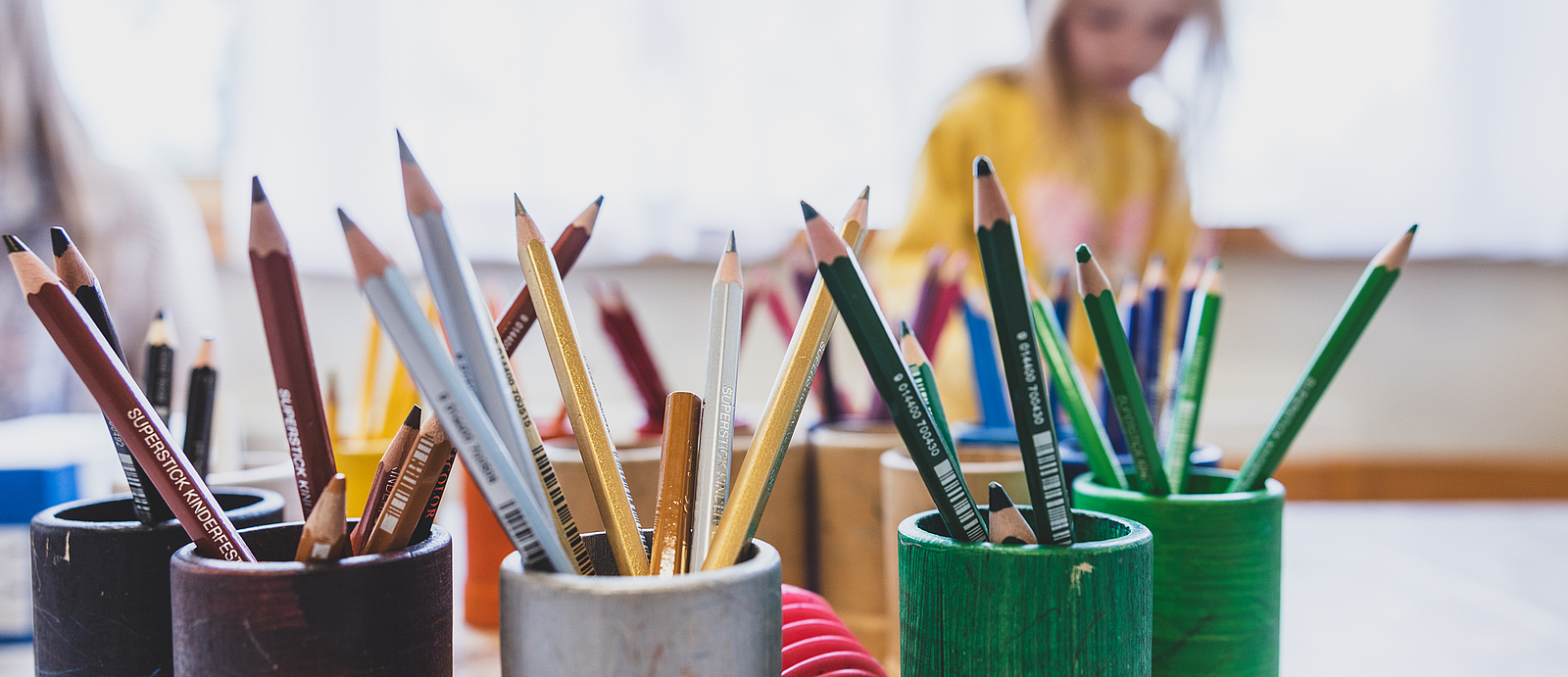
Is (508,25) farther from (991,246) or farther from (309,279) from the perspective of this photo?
(991,246)

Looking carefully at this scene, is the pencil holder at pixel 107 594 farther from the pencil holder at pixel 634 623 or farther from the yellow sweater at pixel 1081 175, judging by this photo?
the yellow sweater at pixel 1081 175

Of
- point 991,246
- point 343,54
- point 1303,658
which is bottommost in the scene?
point 1303,658

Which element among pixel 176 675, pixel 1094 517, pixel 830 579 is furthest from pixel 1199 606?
pixel 176 675

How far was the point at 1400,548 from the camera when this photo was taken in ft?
1.91

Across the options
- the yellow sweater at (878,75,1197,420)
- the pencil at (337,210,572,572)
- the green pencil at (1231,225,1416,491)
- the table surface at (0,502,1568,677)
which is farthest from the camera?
the yellow sweater at (878,75,1197,420)

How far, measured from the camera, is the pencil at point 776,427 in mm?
241

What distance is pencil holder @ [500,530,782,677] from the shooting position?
21 cm

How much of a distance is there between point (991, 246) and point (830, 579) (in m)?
0.25

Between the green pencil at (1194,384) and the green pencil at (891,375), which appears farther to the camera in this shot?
the green pencil at (1194,384)

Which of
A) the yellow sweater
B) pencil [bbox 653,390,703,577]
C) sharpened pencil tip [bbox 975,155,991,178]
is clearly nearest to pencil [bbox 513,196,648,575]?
pencil [bbox 653,390,703,577]

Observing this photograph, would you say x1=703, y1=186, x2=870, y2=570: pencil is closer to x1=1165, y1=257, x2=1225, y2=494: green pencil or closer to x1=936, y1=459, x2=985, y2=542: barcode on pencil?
x1=936, y1=459, x2=985, y2=542: barcode on pencil

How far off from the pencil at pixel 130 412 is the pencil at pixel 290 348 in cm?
2

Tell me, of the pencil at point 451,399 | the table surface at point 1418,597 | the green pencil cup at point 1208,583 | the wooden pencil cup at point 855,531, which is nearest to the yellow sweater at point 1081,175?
the table surface at point 1418,597

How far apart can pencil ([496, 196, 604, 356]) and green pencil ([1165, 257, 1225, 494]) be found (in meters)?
0.22
